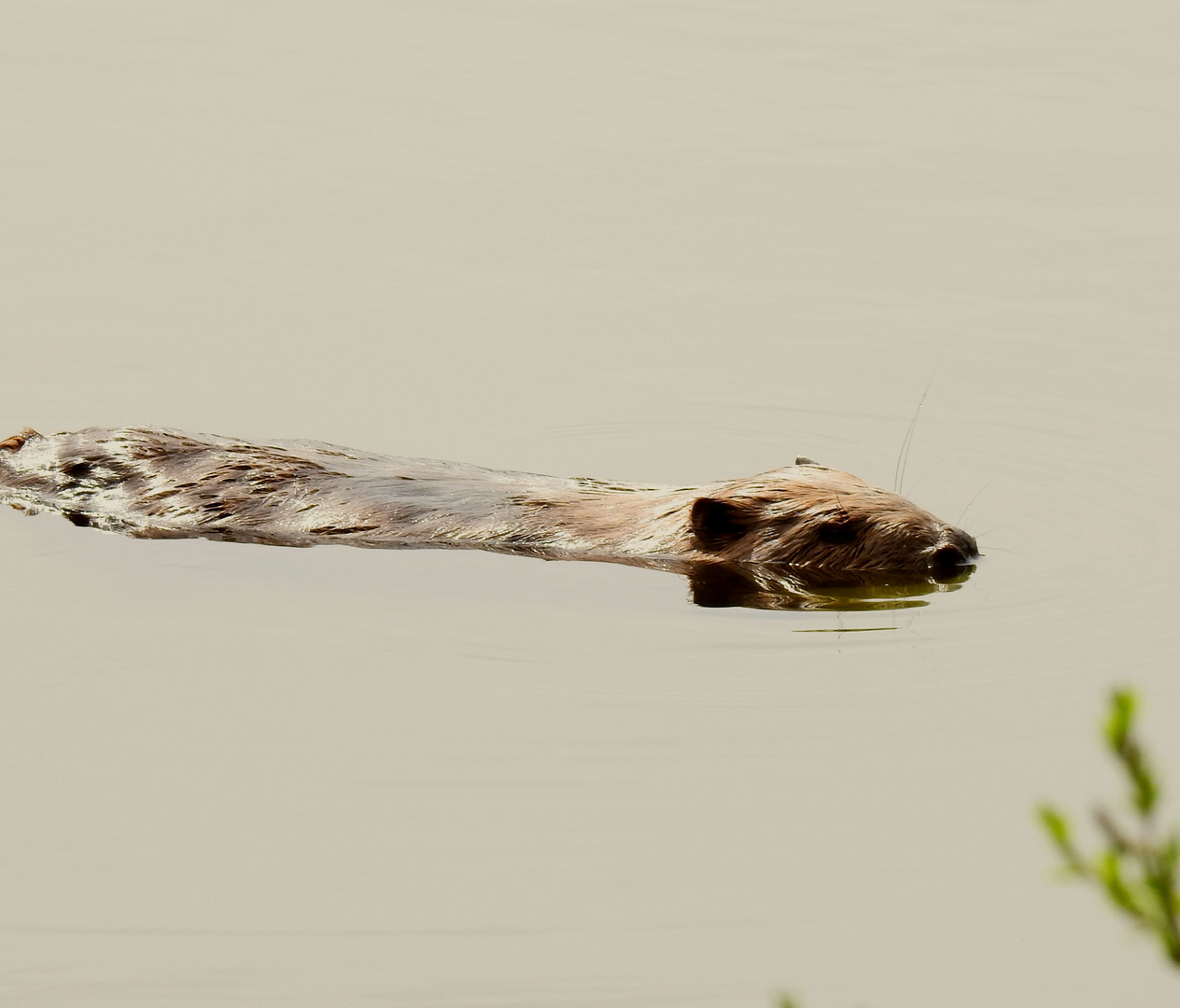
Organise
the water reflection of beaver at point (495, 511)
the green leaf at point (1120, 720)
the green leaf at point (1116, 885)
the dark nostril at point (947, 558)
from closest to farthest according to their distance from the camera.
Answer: the green leaf at point (1120, 720) < the green leaf at point (1116, 885) < the dark nostril at point (947, 558) < the water reflection of beaver at point (495, 511)

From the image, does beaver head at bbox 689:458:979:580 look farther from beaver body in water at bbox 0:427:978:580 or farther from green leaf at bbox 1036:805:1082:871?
green leaf at bbox 1036:805:1082:871

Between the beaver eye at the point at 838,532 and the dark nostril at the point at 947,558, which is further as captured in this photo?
the beaver eye at the point at 838,532

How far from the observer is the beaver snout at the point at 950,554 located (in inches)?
355

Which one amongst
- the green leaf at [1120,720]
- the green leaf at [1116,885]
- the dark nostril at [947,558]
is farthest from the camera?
the dark nostril at [947,558]

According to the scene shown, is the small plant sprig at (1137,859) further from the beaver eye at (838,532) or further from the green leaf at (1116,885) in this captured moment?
the beaver eye at (838,532)

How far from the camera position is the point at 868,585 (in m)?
8.98

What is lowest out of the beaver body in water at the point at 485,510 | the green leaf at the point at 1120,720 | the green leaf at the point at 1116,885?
the beaver body in water at the point at 485,510

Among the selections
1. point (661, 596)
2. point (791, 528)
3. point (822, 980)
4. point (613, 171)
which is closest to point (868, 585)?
point (791, 528)

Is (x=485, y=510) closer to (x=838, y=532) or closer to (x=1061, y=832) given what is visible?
(x=838, y=532)

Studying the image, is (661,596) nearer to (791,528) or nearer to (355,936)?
(791,528)

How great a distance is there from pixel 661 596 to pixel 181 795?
10.3 feet

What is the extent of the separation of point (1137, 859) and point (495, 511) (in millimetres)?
7310

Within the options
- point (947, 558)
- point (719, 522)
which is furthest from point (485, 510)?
point (947, 558)

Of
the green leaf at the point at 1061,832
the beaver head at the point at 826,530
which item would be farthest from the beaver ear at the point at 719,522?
the green leaf at the point at 1061,832
